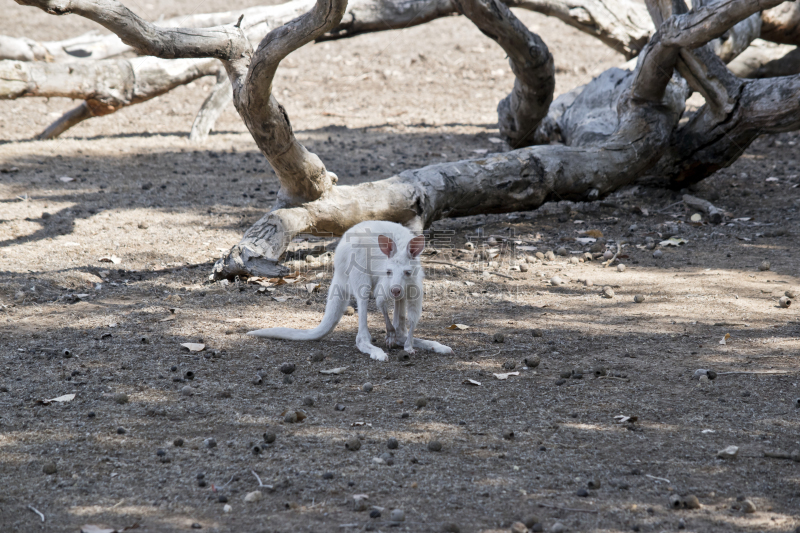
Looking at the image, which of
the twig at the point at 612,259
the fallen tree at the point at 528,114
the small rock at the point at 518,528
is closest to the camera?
the small rock at the point at 518,528

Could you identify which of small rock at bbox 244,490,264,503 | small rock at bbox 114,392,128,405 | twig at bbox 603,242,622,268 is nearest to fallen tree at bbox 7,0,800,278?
twig at bbox 603,242,622,268

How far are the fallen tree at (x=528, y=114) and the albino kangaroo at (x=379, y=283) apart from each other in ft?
4.71

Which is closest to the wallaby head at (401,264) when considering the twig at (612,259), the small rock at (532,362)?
the small rock at (532,362)

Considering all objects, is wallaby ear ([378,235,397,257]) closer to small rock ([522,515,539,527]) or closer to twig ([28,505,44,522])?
small rock ([522,515,539,527])

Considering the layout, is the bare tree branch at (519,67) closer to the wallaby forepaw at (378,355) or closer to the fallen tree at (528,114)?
the fallen tree at (528,114)

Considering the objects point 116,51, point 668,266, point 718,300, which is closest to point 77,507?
point 718,300

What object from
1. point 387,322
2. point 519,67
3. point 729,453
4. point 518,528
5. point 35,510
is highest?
point 519,67

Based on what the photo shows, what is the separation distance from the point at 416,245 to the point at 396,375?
82cm

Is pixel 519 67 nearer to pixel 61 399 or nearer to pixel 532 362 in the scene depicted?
pixel 532 362

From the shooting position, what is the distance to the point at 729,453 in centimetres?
312

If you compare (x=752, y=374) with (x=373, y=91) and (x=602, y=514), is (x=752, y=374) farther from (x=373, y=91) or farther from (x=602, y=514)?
(x=373, y=91)

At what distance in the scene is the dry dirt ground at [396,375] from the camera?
9.29 feet

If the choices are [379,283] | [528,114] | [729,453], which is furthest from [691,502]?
[528,114]

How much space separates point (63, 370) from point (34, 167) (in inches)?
219
